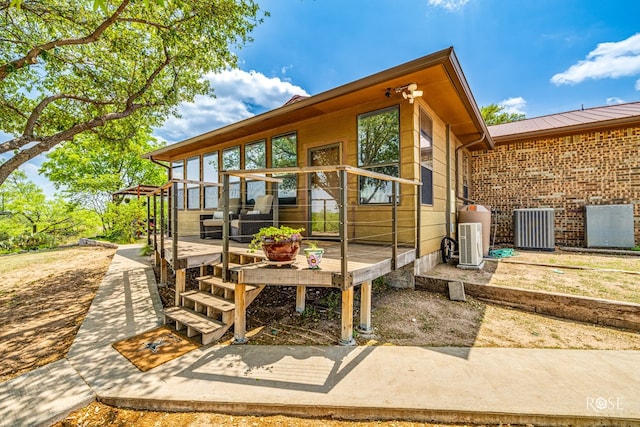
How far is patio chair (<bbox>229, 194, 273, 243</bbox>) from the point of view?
526 centimetres

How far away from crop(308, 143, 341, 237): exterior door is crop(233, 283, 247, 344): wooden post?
269 centimetres

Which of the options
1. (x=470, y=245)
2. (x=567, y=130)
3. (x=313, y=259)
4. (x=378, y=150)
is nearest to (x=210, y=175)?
(x=378, y=150)

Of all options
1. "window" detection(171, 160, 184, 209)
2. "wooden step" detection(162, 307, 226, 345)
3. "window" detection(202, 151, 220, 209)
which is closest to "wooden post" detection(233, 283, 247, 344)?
"wooden step" detection(162, 307, 226, 345)

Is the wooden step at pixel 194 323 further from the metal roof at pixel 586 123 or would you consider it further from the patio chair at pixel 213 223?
the metal roof at pixel 586 123

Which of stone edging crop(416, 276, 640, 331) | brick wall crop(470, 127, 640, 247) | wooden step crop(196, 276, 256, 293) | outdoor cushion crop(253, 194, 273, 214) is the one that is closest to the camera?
stone edging crop(416, 276, 640, 331)

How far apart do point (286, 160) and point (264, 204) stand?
1.10m

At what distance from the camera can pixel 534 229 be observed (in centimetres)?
717

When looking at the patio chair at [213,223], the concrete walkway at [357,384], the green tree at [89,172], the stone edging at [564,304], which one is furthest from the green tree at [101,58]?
the green tree at [89,172]

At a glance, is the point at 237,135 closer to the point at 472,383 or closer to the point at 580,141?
the point at 472,383

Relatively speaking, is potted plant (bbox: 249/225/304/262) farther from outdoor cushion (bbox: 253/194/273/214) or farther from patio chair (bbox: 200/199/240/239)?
patio chair (bbox: 200/199/240/239)

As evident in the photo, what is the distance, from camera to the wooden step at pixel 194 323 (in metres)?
2.83

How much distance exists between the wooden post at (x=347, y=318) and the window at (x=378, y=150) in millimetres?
2329

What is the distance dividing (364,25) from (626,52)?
10263 mm

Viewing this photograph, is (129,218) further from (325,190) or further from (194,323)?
(194,323)
